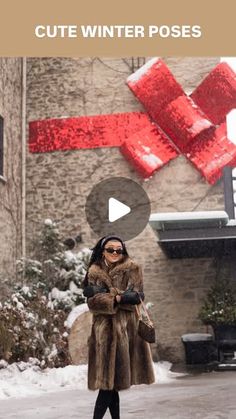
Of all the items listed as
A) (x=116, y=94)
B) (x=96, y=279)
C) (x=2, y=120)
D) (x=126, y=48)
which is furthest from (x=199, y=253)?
(x=96, y=279)

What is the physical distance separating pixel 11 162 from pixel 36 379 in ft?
19.6

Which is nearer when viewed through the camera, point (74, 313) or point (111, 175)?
point (74, 313)

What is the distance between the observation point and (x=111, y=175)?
13.0 metres

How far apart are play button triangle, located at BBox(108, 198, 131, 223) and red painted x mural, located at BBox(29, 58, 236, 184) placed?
782mm

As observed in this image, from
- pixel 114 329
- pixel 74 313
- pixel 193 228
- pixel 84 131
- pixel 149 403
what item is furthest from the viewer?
pixel 84 131

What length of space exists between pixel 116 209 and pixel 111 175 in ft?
2.34

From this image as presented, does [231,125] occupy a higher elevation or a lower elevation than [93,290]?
higher

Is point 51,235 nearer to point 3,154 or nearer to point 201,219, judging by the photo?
point 3,154

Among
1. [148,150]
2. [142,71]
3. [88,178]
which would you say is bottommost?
[88,178]

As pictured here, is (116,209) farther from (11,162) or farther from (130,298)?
(130,298)

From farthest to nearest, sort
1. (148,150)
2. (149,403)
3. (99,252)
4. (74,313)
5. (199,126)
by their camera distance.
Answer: (148,150) → (199,126) → (74,313) → (149,403) → (99,252)

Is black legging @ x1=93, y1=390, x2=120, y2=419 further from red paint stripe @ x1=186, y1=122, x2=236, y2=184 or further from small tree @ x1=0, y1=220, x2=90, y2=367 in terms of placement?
red paint stripe @ x1=186, y1=122, x2=236, y2=184

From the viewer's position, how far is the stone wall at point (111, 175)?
1241cm

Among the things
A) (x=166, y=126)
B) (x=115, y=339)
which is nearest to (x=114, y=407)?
(x=115, y=339)
